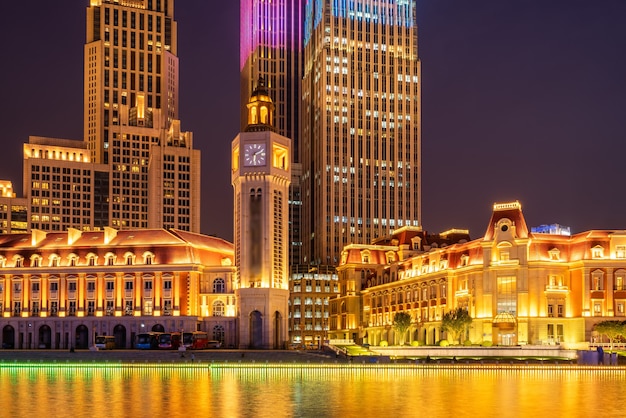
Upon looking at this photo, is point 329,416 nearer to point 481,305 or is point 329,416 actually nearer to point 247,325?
point 481,305

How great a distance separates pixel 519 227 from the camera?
132 metres

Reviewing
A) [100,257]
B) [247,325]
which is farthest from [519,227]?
[100,257]

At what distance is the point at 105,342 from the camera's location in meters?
142

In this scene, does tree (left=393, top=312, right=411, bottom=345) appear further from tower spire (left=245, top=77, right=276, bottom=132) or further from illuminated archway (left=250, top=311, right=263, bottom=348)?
tower spire (left=245, top=77, right=276, bottom=132)

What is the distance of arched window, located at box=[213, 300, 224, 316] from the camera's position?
500ft

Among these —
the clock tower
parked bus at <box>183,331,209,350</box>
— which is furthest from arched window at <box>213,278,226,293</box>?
parked bus at <box>183,331,209,350</box>

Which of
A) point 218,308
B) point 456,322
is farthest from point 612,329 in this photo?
point 218,308

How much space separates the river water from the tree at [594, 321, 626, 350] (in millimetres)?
23919

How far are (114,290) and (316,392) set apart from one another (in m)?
90.6

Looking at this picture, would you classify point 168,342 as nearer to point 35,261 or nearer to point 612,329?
point 35,261

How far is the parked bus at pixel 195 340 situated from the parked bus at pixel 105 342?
12167 mm

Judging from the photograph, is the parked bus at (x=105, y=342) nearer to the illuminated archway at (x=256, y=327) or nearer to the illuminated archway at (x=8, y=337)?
the illuminated archway at (x=8, y=337)

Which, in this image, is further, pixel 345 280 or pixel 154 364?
pixel 345 280

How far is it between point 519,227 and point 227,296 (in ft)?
158
